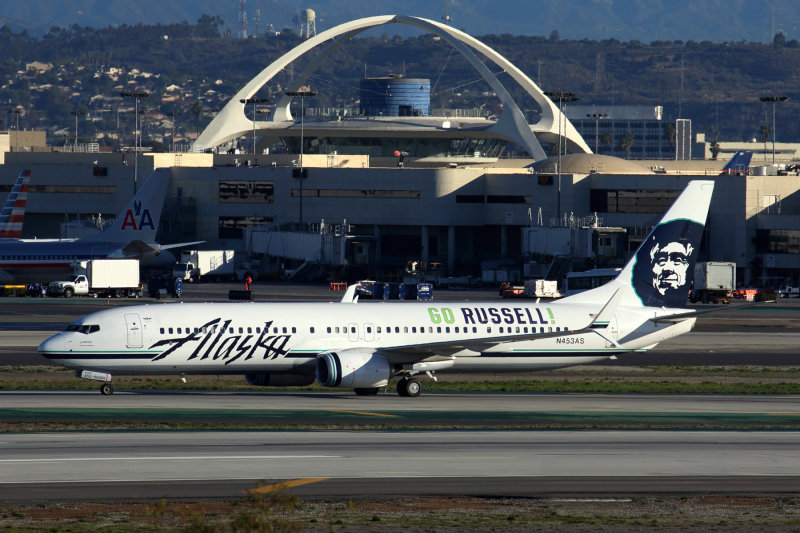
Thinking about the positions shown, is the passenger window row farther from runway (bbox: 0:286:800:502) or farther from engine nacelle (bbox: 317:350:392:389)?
runway (bbox: 0:286:800:502)

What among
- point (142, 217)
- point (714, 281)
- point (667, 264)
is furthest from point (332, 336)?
point (142, 217)

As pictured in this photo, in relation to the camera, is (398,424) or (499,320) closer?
(398,424)

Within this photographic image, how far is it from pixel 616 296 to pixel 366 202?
93.2 metres

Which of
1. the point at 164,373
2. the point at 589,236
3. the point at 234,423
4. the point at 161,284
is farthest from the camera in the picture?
the point at 589,236

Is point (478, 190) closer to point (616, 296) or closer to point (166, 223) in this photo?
point (166, 223)

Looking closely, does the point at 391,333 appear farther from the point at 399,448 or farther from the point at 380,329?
the point at 399,448

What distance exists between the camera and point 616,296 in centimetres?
4978

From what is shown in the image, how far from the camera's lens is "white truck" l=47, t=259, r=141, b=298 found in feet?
354

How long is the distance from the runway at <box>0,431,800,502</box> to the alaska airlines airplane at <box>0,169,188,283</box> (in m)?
77.7

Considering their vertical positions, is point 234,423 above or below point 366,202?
below

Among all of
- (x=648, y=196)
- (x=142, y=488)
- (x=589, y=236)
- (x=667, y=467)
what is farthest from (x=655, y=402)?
(x=648, y=196)

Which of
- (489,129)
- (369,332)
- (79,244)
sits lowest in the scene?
(369,332)

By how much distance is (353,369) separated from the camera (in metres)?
46.8

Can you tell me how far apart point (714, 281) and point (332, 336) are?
220ft
